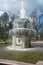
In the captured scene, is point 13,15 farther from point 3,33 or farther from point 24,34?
point 24,34

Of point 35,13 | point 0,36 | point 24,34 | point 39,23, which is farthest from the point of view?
point 35,13

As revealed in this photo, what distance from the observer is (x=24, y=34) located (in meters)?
15.9

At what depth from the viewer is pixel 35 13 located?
4459 cm

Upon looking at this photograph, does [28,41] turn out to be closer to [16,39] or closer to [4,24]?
[16,39]

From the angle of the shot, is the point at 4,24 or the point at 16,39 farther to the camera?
the point at 4,24

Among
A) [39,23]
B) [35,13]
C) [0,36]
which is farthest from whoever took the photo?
[35,13]

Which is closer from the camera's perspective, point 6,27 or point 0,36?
point 0,36

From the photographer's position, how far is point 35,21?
42688mm

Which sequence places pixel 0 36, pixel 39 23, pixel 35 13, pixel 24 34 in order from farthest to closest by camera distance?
1. pixel 35 13
2. pixel 39 23
3. pixel 0 36
4. pixel 24 34

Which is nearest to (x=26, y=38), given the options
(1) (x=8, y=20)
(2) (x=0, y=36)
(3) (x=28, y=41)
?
(3) (x=28, y=41)

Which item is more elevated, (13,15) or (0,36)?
(13,15)

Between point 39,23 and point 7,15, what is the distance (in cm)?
836

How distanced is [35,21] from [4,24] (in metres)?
6.89

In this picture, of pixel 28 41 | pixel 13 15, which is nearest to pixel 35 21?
pixel 13 15
